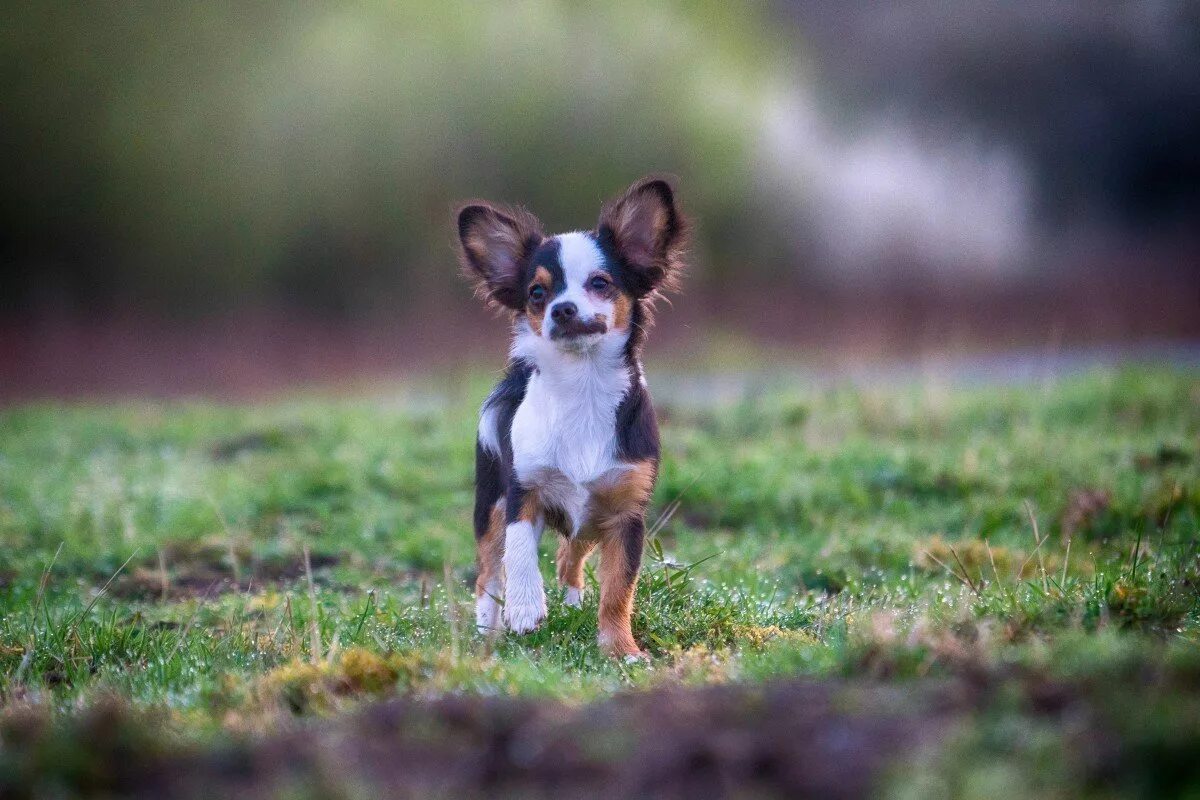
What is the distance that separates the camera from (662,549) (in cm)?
569

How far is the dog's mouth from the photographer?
4469mm

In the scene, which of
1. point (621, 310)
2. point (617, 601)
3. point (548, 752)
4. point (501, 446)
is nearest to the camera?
point (548, 752)

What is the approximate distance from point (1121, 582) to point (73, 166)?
1386 cm

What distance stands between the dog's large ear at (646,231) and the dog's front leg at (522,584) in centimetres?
118

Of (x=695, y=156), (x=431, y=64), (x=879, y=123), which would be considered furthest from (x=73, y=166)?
(x=879, y=123)

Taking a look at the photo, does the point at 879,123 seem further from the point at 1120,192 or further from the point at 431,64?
the point at 431,64

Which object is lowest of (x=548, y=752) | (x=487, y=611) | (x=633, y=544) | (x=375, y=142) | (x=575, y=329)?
(x=487, y=611)

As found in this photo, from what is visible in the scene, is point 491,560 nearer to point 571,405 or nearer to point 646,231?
point 571,405

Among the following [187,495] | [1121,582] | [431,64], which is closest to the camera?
[1121,582]

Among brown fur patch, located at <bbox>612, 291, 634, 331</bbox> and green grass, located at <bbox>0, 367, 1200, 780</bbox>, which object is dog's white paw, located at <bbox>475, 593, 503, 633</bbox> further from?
brown fur patch, located at <bbox>612, 291, 634, 331</bbox>

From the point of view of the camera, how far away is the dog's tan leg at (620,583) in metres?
4.27

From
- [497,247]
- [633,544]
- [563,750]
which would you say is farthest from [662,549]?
[563,750]

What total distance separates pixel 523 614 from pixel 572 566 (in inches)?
25.8

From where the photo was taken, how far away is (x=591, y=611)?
4559 millimetres
